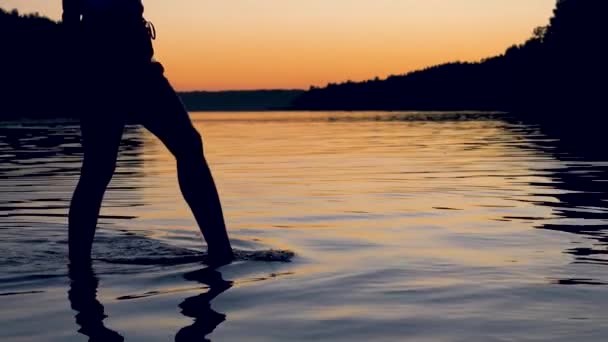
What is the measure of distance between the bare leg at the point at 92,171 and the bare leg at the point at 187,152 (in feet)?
0.80

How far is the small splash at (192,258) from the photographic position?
5.81 metres

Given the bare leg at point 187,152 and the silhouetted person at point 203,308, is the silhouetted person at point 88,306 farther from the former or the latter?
the bare leg at point 187,152

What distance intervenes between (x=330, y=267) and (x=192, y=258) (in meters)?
0.98

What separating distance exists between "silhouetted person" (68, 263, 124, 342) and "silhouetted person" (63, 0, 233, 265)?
1.10ft

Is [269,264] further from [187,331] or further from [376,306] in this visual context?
[187,331]

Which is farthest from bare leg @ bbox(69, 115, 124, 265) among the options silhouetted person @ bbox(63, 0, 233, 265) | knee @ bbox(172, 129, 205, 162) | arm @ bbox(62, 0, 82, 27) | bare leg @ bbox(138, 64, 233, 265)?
arm @ bbox(62, 0, 82, 27)

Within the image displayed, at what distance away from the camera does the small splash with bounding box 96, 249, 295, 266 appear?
5809 millimetres

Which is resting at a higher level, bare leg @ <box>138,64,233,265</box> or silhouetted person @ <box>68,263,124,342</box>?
Result: bare leg @ <box>138,64,233,265</box>

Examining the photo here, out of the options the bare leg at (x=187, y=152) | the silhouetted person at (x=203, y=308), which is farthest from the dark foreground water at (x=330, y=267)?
the bare leg at (x=187, y=152)

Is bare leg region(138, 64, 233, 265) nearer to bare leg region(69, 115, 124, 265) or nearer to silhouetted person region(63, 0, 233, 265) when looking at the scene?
silhouetted person region(63, 0, 233, 265)

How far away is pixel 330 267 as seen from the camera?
5.66m

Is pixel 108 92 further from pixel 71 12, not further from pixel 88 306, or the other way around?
pixel 88 306

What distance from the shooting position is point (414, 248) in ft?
21.2

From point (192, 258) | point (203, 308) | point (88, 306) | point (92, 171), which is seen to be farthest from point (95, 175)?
point (203, 308)
